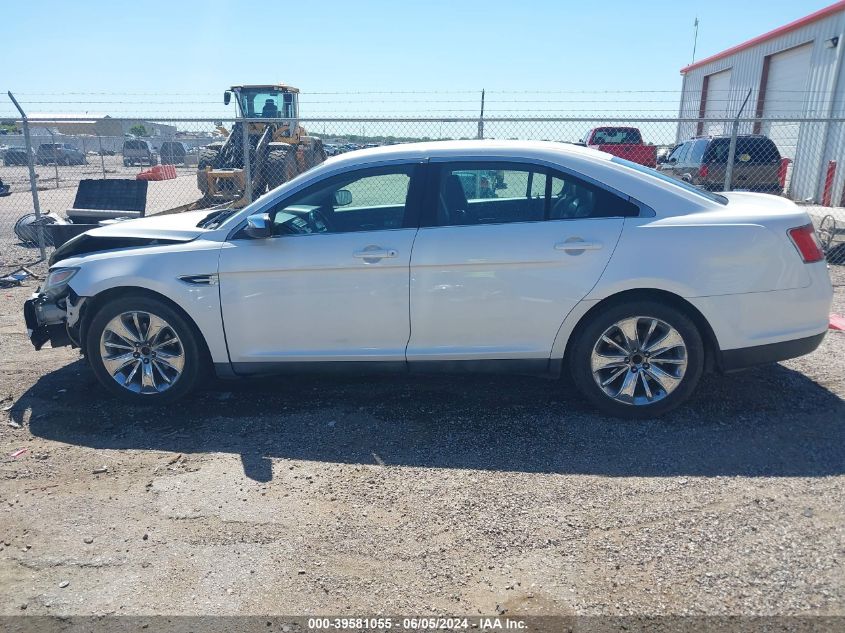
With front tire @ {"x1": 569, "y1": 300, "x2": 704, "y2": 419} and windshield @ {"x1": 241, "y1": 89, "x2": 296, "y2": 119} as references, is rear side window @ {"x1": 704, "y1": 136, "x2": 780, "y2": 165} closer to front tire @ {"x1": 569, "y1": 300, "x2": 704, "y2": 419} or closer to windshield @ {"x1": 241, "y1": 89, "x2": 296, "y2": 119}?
windshield @ {"x1": 241, "y1": 89, "x2": 296, "y2": 119}

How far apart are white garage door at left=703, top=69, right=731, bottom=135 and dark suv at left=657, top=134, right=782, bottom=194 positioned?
958 centimetres

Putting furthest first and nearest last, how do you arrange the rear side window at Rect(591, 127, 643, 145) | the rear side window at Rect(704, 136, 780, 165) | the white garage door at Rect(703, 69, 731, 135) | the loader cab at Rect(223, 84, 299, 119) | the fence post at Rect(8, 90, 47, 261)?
the white garage door at Rect(703, 69, 731, 135) < the rear side window at Rect(591, 127, 643, 145) < the loader cab at Rect(223, 84, 299, 119) < the rear side window at Rect(704, 136, 780, 165) < the fence post at Rect(8, 90, 47, 261)

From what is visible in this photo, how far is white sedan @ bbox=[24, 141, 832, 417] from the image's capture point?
4188mm

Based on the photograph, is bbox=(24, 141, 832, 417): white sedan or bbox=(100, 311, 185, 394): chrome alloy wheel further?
bbox=(100, 311, 185, 394): chrome alloy wheel

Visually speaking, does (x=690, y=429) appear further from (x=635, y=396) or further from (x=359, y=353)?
(x=359, y=353)

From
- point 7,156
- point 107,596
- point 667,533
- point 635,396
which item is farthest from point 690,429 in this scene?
point 7,156

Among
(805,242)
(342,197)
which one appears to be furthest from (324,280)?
(805,242)

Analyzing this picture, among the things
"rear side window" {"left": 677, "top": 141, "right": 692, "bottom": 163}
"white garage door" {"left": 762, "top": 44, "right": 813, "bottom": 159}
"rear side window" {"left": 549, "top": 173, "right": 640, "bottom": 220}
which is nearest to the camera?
"rear side window" {"left": 549, "top": 173, "right": 640, "bottom": 220}

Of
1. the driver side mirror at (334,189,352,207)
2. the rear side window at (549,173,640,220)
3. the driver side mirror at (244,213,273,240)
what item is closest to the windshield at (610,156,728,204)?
the rear side window at (549,173,640,220)

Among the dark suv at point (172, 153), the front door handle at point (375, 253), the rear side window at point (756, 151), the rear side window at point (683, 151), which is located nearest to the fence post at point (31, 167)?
the front door handle at point (375, 253)

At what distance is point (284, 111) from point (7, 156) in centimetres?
2419

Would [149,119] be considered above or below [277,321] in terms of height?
above

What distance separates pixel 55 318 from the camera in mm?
4891

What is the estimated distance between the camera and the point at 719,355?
428 centimetres
